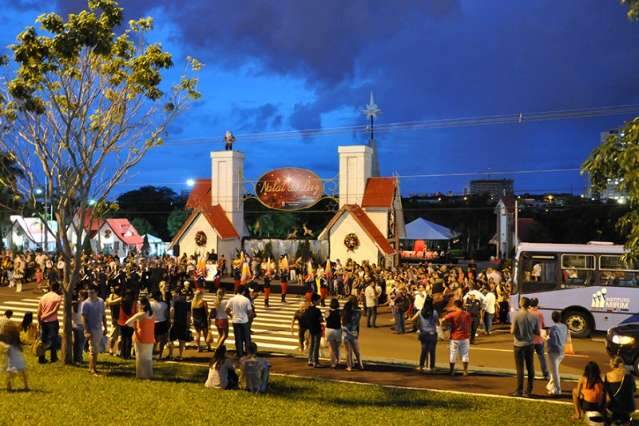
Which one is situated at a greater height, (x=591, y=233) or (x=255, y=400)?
(x=591, y=233)

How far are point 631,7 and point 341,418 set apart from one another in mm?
7345

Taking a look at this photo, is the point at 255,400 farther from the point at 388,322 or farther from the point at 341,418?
the point at 388,322

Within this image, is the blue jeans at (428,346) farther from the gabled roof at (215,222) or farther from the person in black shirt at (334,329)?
the gabled roof at (215,222)

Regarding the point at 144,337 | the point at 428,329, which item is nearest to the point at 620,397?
the point at 428,329

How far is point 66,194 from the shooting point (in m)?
13.0

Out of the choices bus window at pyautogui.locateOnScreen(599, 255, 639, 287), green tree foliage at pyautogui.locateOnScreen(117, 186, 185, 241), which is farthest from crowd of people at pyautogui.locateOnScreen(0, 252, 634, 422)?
green tree foliage at pyautogui.locateOnScreen(117, 186, 185, 241)

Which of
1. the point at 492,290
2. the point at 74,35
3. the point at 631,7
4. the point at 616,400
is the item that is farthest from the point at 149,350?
the point at 492,290

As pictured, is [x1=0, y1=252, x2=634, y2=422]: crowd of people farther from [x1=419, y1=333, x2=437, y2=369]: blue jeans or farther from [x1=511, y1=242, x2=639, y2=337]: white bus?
[x1=511, y1=242, x2=639, y2=337]: white bus

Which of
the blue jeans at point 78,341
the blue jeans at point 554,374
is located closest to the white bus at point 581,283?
the blue jeans at point 554,374

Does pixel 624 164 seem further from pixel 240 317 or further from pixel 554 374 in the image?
pixel 240 317

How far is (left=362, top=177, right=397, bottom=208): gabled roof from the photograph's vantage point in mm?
35125

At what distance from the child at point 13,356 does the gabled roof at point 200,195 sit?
28141mm

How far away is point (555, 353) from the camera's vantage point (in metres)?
11.6

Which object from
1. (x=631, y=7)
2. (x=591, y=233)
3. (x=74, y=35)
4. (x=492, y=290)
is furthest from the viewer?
(x=591, y=233)
